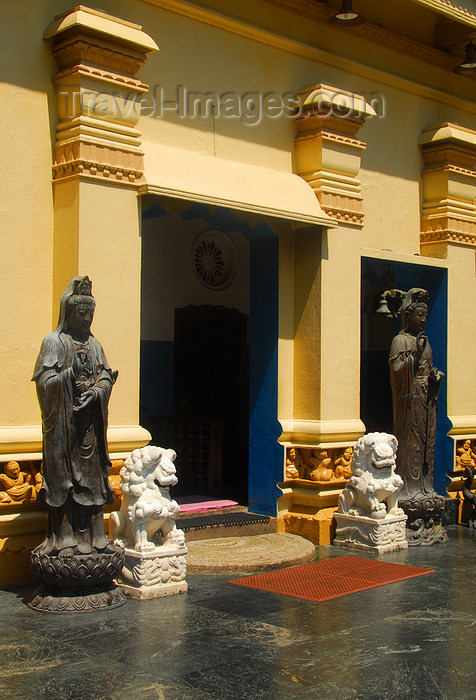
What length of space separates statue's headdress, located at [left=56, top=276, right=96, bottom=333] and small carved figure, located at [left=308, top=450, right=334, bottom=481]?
3.56 meters

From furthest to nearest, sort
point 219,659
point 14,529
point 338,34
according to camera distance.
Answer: point 338,34 → point 14,529 → point 219,659

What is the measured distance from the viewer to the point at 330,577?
7.53m

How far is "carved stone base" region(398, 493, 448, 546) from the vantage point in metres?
9.05

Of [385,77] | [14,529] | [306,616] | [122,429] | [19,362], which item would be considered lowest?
[306,616]

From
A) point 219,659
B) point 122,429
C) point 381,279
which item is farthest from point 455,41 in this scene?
point 219,659

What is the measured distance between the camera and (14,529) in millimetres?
6930

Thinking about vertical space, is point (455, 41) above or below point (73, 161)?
above

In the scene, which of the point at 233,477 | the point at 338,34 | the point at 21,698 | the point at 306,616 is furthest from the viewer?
the point at 233,477

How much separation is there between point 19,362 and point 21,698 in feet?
10.2

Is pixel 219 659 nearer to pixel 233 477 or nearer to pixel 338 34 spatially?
pixel 233 477

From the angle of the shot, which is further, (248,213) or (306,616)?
(248,213)

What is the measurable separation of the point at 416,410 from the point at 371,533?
1.56 m

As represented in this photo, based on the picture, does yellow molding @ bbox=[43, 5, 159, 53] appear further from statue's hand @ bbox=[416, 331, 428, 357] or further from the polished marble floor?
the polished marble floor

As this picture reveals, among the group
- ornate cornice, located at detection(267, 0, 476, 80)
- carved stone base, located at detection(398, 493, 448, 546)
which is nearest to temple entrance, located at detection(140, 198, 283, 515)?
carved stone base, located at detection(398, 493, 448, 546)
